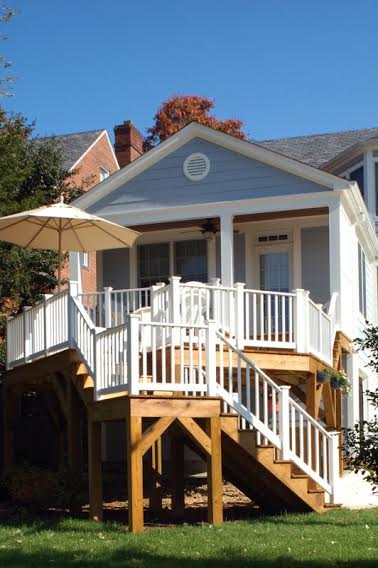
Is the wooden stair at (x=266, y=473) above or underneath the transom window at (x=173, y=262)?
underneath

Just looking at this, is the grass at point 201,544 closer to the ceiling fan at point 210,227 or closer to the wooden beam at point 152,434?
the wooden beam at point 152,434

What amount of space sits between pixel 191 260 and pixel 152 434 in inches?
350

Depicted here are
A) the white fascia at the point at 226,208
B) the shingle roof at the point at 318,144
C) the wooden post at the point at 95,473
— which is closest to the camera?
the wooden post at the point at 95,473

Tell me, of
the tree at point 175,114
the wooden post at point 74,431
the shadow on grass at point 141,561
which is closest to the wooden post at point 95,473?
the wooden post at point 74,431

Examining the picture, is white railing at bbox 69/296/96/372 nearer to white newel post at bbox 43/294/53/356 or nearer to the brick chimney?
white newel post at bbox 43/294/53/356

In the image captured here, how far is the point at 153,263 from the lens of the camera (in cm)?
2180

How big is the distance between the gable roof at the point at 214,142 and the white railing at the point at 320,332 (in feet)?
8.68

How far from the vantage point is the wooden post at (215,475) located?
1327 centimetres

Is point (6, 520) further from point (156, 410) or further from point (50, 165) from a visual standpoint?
point (50, 165)

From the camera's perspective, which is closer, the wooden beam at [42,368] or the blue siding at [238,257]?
the wooden beam at [42,368]

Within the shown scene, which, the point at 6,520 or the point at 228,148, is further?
the point at 228,148

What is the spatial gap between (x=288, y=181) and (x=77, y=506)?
24.6 feet

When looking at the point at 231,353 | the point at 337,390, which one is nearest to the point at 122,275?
the point at 337,390

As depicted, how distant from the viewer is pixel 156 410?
1311 cm
